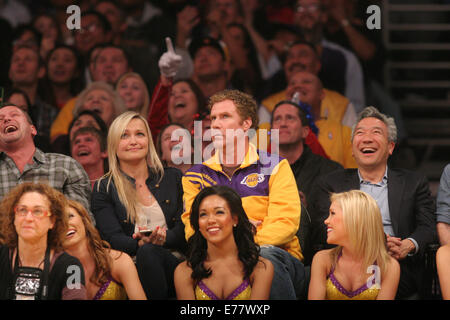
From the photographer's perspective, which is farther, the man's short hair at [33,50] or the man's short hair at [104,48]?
the man's short hair at [33,50]

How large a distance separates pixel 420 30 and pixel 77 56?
10.5 feet

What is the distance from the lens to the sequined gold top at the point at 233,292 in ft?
10.2

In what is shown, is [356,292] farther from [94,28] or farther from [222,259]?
→ [94,28]

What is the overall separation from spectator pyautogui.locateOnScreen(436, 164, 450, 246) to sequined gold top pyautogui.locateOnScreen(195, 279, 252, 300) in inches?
45.4

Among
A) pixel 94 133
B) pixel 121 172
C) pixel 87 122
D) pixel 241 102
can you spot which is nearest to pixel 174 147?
pixel 94 133

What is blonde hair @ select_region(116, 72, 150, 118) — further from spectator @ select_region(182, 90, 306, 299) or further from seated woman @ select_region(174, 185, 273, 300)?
seated woman @ select_region(174, 185, 273, 300)

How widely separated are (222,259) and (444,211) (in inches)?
50.6

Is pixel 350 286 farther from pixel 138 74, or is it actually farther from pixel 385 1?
pixel 385 1

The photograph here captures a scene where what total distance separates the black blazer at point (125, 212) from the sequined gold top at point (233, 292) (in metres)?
0.48

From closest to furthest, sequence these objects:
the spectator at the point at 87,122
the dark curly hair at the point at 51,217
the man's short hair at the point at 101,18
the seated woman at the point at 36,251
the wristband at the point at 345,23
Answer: the seated woman at the point at 36,251 → the dark curly hair at the point at 51,217 → the spectator at the point at 87,122 → the wristband at the point at 345,23 → the man's short hair at the point at 101,18

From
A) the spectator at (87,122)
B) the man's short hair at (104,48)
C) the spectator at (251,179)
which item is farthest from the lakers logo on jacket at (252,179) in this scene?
the man's short hair at (104,48)

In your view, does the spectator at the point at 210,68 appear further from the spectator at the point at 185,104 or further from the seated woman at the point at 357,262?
the seated woman at the point at 357,262

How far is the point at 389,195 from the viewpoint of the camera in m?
3.72

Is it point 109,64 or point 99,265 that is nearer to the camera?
point 99,265
